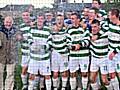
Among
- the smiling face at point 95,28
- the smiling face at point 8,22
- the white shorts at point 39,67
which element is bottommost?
the white shorts at point 39,67

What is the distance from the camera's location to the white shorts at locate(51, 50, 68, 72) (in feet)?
19.7

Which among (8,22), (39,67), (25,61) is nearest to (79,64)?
(39,67)

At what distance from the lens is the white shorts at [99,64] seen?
5.97 meters

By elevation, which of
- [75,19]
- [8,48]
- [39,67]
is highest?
[75,19]

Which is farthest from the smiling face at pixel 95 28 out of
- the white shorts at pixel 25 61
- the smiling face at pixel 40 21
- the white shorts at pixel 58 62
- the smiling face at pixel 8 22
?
the smiling face at pixel 8 22

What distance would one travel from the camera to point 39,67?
19.8 feet

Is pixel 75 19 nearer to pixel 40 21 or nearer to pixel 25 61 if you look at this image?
pixel 40 21

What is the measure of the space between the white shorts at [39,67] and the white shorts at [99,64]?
0.54 metres

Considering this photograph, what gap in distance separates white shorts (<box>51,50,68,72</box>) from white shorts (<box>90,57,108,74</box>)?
12.9 inches

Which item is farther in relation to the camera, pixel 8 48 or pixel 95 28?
pixel 8 48

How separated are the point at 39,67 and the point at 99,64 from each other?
2.41ft

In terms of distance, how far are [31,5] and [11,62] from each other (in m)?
0.74

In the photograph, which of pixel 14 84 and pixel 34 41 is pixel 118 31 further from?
pixel 14 84

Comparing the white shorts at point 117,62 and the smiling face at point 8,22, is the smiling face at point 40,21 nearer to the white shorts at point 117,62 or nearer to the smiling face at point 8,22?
the smiling face at point 8,22
